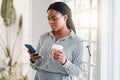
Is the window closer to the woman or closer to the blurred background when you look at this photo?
the blurred background

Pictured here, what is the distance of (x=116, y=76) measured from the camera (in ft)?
5.16

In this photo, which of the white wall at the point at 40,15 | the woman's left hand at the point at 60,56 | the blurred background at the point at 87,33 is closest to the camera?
the woman's left hand at the point at 60,56

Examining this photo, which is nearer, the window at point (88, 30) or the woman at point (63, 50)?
the woman at point (63, 50)

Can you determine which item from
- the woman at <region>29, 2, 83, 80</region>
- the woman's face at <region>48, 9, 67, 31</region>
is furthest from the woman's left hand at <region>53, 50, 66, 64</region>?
the woman's face at <region>48, 9, 67, 31</region>

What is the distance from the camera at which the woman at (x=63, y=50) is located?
155 centimetres

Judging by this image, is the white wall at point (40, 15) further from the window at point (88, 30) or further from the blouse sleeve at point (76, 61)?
the blouse sleeve at point (76, 61)

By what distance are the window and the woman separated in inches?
14.1

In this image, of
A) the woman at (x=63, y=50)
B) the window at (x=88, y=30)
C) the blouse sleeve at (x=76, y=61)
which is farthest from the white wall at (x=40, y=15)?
the blouse sleeve at (x=76, y=61)

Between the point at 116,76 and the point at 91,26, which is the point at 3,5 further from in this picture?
the point at 116,76

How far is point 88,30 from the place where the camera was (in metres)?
2.14

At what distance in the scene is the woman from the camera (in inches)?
61.1

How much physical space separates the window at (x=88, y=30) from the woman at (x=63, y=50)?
0.36m

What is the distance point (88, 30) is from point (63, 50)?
2.18 ft

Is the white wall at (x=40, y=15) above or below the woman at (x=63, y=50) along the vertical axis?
above
